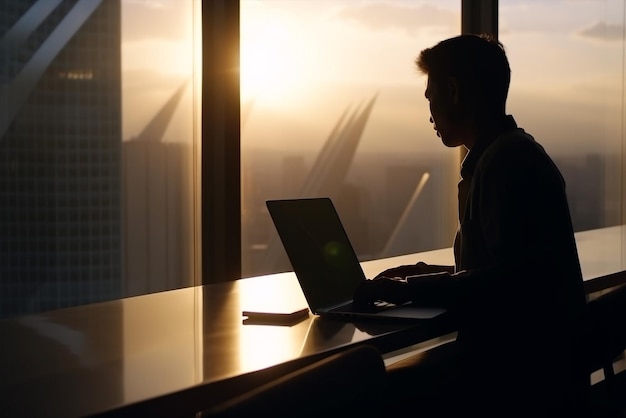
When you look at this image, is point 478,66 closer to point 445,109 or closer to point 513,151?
point 445,109

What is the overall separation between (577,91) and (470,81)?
3.23m

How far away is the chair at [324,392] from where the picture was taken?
0.69 metres

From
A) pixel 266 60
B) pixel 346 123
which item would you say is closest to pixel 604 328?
pixel 266 60

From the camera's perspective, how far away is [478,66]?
61.1 inches

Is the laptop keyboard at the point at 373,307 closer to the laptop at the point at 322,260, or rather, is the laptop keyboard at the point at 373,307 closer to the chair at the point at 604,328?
the laptop at the point at 322,260

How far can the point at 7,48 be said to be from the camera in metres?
2.34

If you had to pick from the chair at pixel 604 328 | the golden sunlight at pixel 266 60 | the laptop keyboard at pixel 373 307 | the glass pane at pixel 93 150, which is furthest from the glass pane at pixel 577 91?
the laptop keyboard at pixel 373 307

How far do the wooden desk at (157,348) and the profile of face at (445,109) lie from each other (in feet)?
1.29

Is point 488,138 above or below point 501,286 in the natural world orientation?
above

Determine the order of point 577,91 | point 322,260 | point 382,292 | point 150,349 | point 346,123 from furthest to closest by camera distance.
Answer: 1. point 577,91
2. point 346,123
3. point 322,260
4. point 382,292
5. point 150,349

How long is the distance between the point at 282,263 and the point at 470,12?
190cm

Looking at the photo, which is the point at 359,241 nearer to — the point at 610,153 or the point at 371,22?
the point at 371,22


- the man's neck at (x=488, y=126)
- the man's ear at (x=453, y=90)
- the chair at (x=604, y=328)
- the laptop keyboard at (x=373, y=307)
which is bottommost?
the chair at (x=604, y=328)

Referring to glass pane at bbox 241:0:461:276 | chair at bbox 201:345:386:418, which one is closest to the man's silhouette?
chair at bbox 201:345:386:418
